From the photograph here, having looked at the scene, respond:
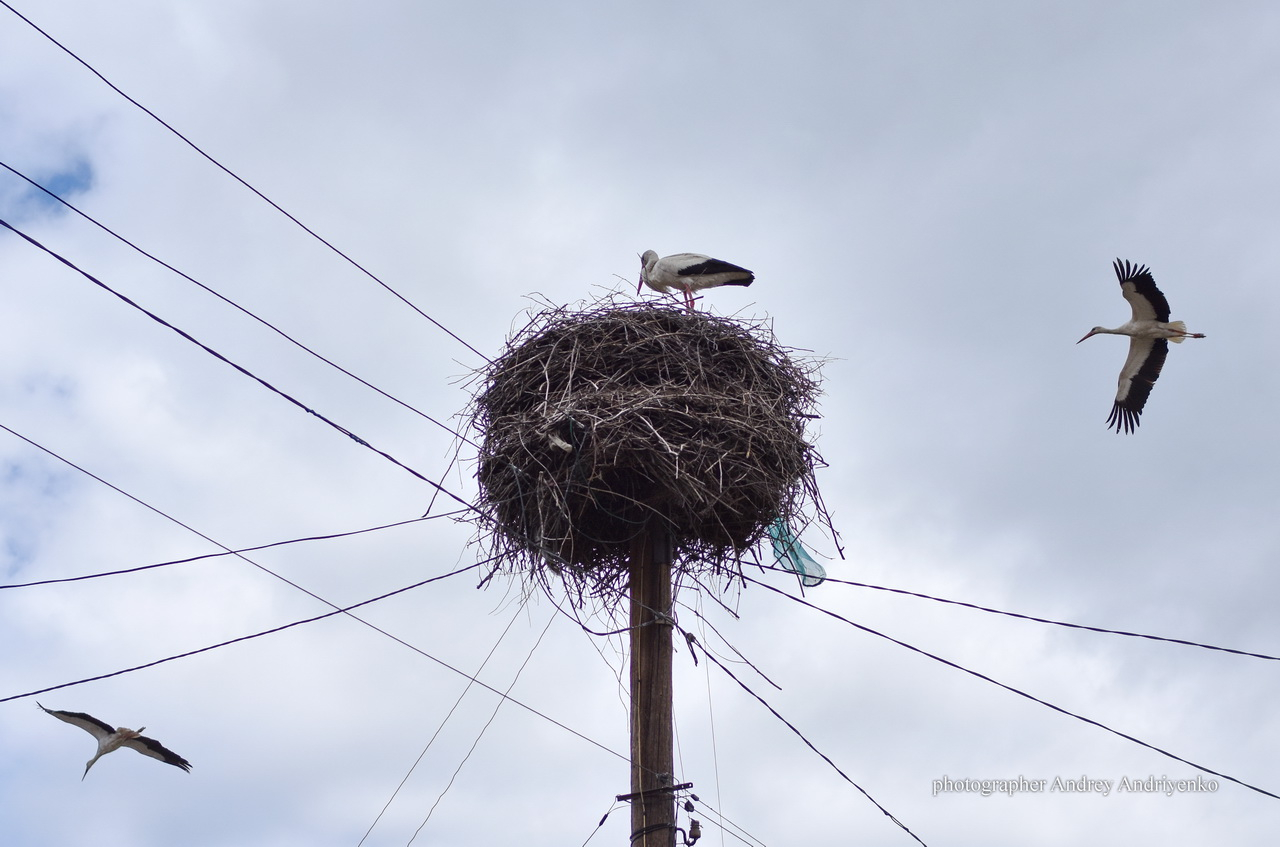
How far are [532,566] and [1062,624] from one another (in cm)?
283

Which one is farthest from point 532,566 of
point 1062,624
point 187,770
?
point 1062,624

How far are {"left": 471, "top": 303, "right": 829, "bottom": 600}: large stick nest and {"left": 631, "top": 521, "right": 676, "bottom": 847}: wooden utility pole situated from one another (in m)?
0.17

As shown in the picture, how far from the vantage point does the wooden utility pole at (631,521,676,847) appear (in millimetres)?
4906

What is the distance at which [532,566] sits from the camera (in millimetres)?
5801

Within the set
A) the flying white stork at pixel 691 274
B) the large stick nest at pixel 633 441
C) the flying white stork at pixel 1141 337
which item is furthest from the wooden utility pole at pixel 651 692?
the flying white stork at pixel 1141 337

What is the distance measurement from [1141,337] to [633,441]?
6.95m

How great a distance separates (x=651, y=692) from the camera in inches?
204

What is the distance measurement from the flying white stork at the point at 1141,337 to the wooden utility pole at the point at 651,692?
245 inches

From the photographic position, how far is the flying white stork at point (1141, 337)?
33.4 feet

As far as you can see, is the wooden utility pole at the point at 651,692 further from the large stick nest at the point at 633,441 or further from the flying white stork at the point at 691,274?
the flying white stork at the point at 691,274

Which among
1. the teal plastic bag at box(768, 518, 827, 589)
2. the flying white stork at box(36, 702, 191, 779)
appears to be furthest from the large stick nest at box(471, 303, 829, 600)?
the flying white stork at box(36, 702, 191, 779)

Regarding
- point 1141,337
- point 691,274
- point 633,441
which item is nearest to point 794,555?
point 633,441

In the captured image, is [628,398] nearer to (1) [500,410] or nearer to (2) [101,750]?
(1) [500,410]

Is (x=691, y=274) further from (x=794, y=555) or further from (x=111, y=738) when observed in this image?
(x=111, y=738)
